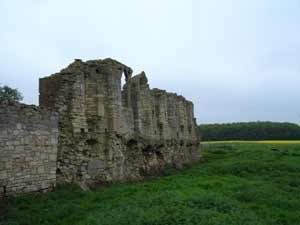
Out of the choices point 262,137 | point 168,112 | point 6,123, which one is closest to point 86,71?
point 6,123

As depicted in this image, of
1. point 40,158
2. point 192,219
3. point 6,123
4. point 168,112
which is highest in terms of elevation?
point 168,112

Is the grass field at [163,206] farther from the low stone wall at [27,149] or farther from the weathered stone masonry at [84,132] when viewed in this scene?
the weathered stone masonry at [84,132]

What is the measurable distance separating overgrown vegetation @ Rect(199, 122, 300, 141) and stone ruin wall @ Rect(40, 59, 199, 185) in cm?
5959

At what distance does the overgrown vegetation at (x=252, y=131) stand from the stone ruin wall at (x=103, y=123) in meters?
59.6

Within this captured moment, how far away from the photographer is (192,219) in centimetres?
891

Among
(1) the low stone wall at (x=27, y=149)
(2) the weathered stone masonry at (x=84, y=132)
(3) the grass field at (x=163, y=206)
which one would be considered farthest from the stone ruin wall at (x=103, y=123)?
(3) the grass field at (x=163, y=206)

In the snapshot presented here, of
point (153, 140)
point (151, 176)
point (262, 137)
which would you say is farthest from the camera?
point (262, 137)

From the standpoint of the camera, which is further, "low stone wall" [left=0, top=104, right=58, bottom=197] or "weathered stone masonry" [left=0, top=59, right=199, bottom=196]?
"weathered stone masonry" [left=0, top=59, right=199, bottom=196]

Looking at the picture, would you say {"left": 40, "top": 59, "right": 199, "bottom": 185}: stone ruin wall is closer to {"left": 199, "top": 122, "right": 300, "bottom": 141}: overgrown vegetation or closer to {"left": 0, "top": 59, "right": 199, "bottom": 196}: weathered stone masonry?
{"left": 0, "top": 59, "right": 199, "bottom": 196}: weathered stone masonry

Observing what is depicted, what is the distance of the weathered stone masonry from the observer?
12023mm

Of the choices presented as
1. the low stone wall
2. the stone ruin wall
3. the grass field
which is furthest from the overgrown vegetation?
the low stone wall

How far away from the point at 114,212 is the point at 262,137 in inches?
2863

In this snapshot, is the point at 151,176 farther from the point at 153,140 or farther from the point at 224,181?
the point at 224,181

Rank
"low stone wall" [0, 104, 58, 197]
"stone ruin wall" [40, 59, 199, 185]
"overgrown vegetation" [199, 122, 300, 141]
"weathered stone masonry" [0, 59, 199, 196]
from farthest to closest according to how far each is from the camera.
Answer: "overgrown vegetation" [199, 122, 300, 141] < "stone ruin wall" [40, 59, 199, 185] < "weathered stone masonry" [0, 59, 199, 196] < "low stone wall" [0, 104, 58, 197]
